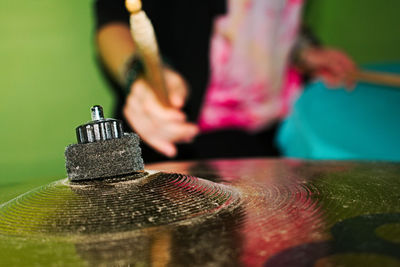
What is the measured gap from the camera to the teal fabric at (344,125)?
1.22 metres

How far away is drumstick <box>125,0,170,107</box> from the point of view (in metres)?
0.46

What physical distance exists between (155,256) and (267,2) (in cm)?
133

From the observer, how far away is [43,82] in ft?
4.48

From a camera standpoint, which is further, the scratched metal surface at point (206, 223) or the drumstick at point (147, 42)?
the drumstick at point (147, 42)

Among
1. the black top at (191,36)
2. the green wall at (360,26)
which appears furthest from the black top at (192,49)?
the green wall at (360,26)

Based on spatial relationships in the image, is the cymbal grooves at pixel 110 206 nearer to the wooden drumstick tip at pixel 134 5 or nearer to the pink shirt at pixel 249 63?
the wooden drumstick tip at pixel 134 5

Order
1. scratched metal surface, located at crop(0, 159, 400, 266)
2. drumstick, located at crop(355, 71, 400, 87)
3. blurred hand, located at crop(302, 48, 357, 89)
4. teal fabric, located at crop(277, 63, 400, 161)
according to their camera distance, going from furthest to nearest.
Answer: blurred hand, located at crop(302, 48, 357, 89), drumstick, located at crop(355, 71, 400, 87), teal fabric, located at crop(277, 63, 400, 161), scratched metal surface, located at crop(0, 159, 400, 266)

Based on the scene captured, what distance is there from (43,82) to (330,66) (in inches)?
42.2

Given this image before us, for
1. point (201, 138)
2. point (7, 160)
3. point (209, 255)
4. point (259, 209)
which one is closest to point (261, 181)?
point (259, 209)

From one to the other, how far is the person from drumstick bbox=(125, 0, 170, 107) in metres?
0.46

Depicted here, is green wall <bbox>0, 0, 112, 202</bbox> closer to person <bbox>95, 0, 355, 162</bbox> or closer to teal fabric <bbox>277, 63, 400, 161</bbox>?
person <bbox>95, 0, 355, 162</bbox>

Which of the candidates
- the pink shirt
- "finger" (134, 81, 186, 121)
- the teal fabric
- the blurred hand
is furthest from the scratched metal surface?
the blurred hand

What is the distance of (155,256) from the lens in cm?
29

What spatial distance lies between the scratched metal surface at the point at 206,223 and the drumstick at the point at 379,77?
1.05 metres
